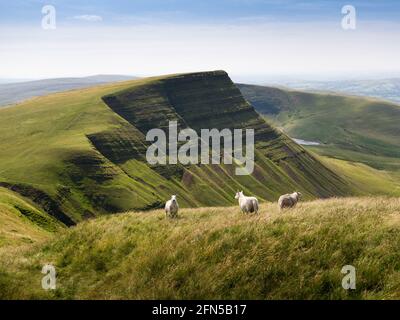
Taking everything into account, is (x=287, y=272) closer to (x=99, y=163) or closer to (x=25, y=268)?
(x=25, y=268)

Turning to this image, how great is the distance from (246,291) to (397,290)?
4225 mm

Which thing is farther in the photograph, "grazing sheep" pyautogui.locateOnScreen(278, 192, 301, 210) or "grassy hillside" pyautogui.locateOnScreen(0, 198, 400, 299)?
"grazing sheep" pyautogui.locateOnScreen(278, 192, 301, 210)

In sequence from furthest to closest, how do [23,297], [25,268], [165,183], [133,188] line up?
[165,183]
[133,188]
[25,268]
[23,297]

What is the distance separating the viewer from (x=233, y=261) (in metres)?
14.0

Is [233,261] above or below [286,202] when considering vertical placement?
above

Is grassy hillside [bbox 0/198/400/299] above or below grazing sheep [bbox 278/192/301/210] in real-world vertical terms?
above

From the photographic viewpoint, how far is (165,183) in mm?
199250

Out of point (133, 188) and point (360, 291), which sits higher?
point (360, 291)

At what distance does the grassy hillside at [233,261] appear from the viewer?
42.2 ft

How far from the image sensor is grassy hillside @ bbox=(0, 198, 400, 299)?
12867mm

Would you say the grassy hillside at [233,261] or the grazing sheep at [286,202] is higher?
the grassy hillside at [233,261]

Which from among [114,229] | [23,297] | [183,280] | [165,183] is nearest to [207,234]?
[183,280]

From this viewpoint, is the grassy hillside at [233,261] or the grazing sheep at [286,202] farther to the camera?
the grazing sheep at [286,202]

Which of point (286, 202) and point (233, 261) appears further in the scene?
point (286, 202)
